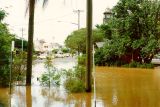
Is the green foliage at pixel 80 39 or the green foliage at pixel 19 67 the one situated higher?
the green foliage at pixel 80 39

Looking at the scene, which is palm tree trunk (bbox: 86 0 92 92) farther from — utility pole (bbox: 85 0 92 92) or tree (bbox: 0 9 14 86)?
tree (bbox: 0 9 14 86)

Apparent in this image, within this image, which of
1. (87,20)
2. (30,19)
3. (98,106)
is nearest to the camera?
(98,106)

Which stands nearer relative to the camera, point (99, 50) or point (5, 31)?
point (5, 31)

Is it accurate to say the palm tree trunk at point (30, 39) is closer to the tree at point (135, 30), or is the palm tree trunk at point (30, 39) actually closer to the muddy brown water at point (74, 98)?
the muddy brown water at point (74, 98)

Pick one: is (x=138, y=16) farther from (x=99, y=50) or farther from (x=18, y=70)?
(x=18, y=70)

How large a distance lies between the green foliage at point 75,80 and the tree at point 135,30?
26.3 metres

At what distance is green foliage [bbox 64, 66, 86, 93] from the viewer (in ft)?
71.9

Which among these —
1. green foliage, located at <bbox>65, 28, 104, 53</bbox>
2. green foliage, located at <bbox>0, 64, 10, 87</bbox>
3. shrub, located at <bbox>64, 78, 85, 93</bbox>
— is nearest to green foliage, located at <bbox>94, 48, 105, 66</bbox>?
green foliage, located at <bbox>65, 28, 104, 53</bbox>

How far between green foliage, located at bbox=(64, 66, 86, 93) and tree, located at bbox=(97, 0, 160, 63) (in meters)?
26.3

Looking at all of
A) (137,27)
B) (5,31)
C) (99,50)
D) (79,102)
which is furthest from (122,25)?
(79,102)

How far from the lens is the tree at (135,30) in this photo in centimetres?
5034

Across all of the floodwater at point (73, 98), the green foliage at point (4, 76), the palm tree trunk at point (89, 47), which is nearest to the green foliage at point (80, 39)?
the green foliage at point (4, 76)

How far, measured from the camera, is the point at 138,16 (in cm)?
5159

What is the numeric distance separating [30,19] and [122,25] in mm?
29274
